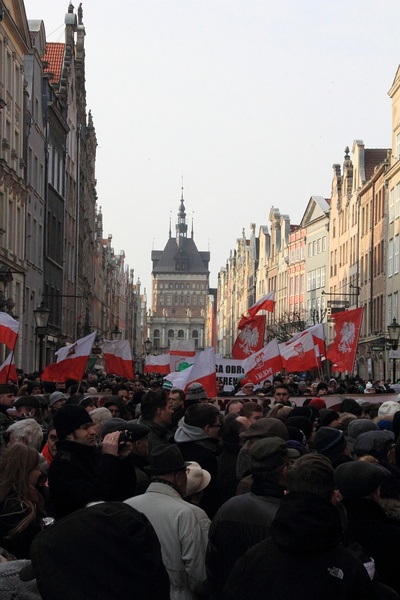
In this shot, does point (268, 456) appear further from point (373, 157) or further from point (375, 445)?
point (373, 157)

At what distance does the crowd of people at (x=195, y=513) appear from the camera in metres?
4.05

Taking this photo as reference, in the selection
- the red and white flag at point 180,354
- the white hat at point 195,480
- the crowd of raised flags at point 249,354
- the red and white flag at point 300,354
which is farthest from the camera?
the red and white flag at point 180,354

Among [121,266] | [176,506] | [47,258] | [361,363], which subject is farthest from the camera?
[121,266]

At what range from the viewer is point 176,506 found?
630 cm

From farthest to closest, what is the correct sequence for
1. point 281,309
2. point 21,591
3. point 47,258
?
point 281,309, point 47,258, point 21,591

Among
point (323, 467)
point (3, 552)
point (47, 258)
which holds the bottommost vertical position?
point (3, 552)

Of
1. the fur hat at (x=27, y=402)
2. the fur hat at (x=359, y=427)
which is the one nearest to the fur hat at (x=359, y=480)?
the fur hat at (x=359, y=427)

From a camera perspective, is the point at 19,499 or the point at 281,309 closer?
the point at 19,499

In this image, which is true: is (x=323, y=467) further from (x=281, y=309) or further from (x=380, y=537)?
(x=281, y=309)

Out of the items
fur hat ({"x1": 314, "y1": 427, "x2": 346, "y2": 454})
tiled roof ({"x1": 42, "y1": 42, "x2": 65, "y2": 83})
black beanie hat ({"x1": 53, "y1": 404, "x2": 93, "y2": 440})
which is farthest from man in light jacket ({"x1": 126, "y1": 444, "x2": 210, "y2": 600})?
tiled roof ({"x1": 42, "y1": 42, "x2": 65, "y2": 83})

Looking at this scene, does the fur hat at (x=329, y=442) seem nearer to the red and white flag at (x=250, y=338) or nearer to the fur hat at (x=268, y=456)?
the fur hat at (x=268, y=456)

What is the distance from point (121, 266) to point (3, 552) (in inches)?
5310

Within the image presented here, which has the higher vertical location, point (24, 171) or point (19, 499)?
point (24, 171)

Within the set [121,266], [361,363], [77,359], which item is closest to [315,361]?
[77,359]
